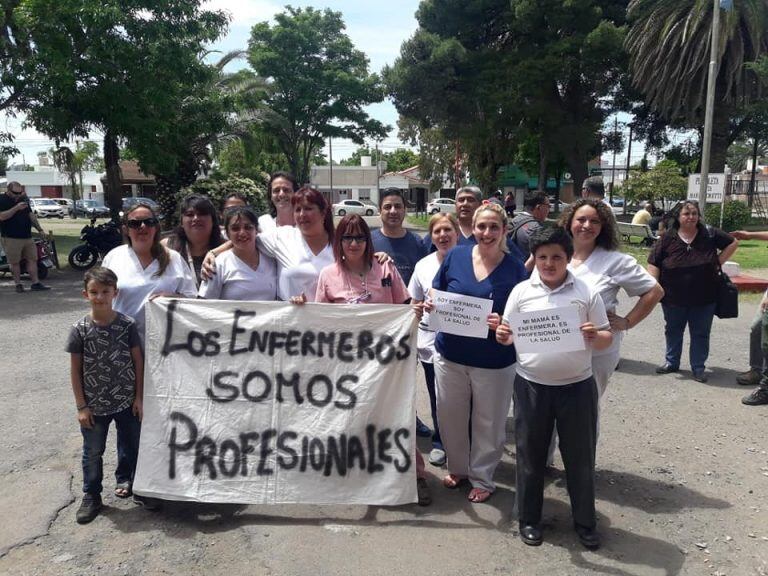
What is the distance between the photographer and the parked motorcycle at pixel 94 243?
13.6 m

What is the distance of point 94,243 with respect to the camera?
13.8 metres

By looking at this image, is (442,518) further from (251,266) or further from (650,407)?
(650,407)

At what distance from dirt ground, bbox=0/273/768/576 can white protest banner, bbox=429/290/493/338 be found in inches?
43.5

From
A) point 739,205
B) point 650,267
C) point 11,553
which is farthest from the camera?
point 739,205

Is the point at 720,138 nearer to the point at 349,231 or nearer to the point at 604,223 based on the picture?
the point at 604,223

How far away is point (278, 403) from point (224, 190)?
56.9 ft

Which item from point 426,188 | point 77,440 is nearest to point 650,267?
point 77,440

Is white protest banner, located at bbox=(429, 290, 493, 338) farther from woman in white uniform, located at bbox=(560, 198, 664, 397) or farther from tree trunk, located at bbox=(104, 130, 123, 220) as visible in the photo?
tree trunk, located at bbox=(104, 130, 123, 220)

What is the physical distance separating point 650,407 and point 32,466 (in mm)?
5005

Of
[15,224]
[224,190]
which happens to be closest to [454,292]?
[15,224]

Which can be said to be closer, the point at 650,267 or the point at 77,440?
the point at 77,440

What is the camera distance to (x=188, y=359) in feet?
12.0

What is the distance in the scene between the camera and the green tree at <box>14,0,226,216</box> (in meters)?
11.9

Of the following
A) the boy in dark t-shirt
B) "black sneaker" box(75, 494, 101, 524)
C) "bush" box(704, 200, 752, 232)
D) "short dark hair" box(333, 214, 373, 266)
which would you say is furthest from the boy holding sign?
"bush" box(704, 200, 752, 232)
